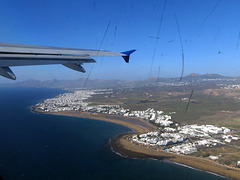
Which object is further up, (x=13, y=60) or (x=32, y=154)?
(x=13, y=60)

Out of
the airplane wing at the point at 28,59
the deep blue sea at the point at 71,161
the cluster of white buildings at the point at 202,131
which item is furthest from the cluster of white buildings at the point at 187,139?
the airplane wing at the point at 28,59

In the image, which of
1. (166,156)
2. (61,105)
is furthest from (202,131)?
(61,105)

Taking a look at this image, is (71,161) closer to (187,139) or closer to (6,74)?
(187,139)

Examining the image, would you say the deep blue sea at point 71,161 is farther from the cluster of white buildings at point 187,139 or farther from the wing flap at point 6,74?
the wing flap at point 6,74

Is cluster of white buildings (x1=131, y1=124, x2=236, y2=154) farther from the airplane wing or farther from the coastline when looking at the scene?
the airplane wing

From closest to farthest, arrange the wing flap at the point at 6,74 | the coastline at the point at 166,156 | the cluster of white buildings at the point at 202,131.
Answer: the wing flap at the point at 6,74 → the coastline at the point at 166,156 → the cluster of white buildings at the point at 202,131

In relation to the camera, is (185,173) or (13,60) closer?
(13,60)

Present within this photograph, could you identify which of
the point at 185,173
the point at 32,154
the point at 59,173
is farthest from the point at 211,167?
the point at 32,154

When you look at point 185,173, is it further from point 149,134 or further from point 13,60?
point 13,60

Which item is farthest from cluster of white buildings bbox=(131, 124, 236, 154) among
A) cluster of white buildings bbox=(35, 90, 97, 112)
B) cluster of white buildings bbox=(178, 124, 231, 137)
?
cluster of white buildings bbox=(35, 90, 97, 112)
